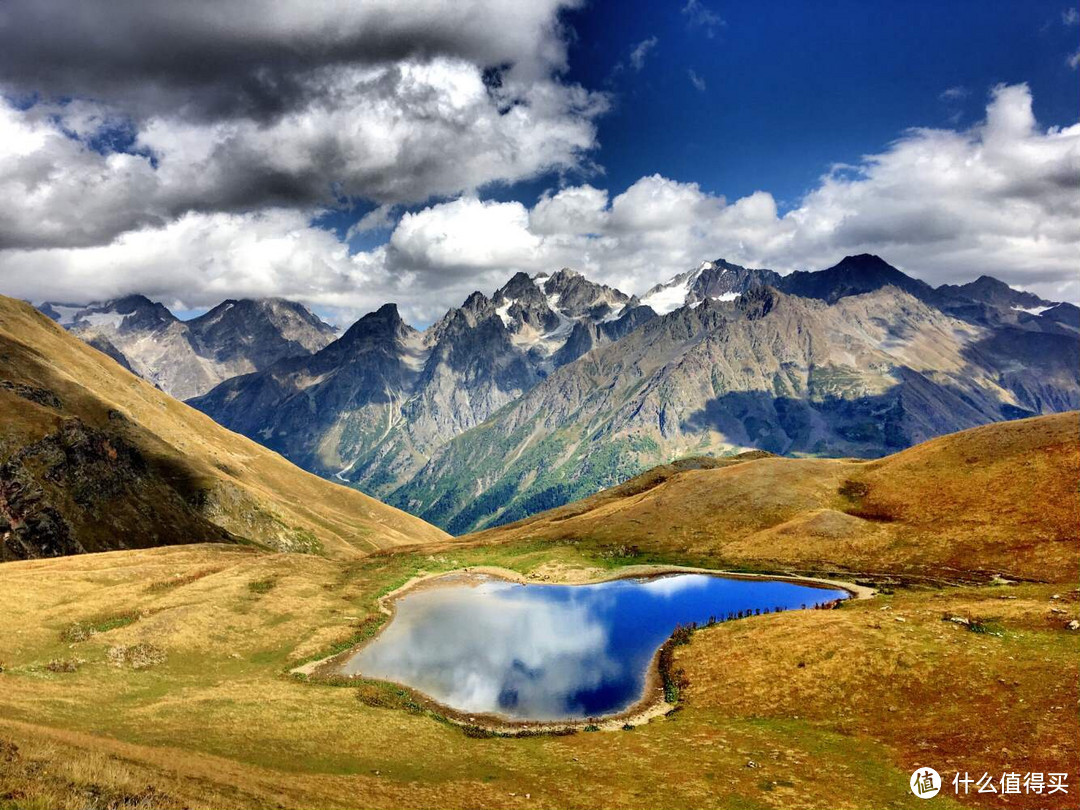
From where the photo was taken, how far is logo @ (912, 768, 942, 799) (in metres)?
30.2

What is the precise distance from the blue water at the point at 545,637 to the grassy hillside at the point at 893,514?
48.4 ft

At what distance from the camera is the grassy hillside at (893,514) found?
80.5 meters

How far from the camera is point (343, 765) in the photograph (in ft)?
118

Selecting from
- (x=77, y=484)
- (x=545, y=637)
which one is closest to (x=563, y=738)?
(x=545, y=637)

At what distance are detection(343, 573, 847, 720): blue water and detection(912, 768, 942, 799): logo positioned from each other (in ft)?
82.1

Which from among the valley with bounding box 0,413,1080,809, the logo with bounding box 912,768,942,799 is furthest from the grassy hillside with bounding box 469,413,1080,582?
the logo with bounding box 912,768,942,799

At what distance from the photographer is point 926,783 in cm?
3098

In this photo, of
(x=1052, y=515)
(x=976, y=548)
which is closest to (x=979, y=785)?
Result: (x=976, y=548)

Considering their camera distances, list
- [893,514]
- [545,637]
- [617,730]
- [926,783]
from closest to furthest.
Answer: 1. [926,783]
2. [617,730]
3. [545,637]
4. [893,514]

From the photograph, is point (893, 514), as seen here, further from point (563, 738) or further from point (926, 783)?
point (563, 738)

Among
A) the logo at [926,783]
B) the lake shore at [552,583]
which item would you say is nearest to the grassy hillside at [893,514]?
the lake shore at [552,583]

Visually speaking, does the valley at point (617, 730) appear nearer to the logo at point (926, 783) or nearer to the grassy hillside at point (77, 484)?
the logo at point (926, 783)

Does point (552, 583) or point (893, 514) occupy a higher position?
point (893, 514)

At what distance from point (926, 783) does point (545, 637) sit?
1841 inches
